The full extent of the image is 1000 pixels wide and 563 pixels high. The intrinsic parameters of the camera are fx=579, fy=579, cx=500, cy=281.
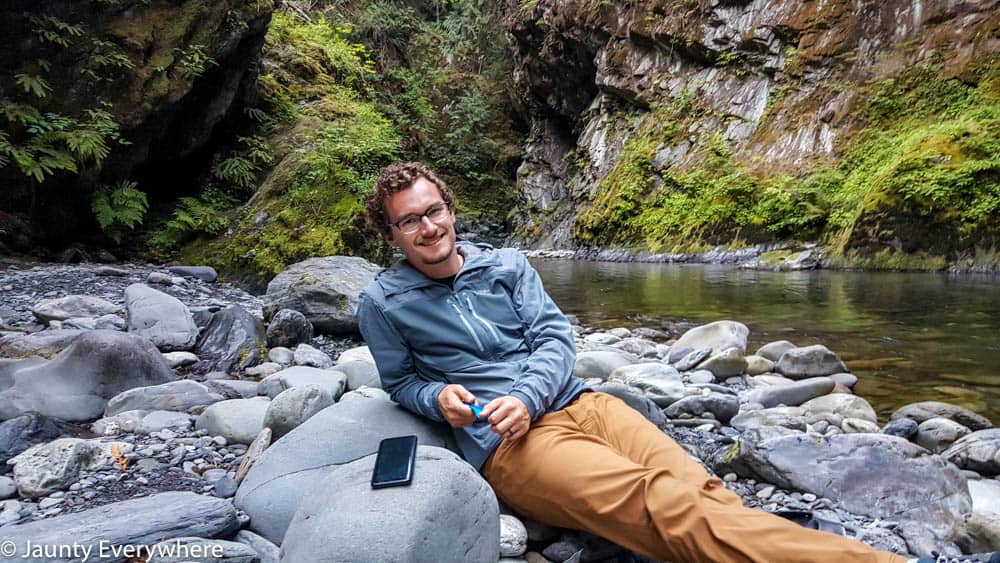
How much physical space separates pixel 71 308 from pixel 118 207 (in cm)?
440

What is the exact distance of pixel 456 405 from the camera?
206cm

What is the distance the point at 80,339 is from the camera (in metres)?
3.21

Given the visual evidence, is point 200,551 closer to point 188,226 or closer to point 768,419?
point 768,419

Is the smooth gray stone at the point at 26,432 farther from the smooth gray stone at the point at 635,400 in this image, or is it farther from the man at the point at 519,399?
the smooth gray stone at the point at 635,400

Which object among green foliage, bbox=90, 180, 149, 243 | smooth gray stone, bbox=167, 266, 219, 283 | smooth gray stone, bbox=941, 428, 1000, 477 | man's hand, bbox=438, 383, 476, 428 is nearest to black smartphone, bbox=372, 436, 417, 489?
man's hand, bbox=438, 383, 476, 428

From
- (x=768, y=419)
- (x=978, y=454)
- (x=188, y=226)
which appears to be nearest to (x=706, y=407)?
(x=768, y=419)

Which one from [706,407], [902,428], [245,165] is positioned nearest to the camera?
[902,428]

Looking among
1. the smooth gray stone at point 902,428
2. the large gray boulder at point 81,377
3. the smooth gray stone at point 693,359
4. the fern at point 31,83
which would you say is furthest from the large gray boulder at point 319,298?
the fern at point 31,83

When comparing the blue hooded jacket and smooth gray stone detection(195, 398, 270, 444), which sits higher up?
the blue hooded jacket

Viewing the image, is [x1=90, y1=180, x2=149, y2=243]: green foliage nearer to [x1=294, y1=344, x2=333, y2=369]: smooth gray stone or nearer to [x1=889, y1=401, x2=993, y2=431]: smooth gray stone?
[x1=294, y1=344, x2=333, y2=369]: smooth gray stone

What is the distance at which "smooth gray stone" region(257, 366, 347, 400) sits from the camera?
3.40m

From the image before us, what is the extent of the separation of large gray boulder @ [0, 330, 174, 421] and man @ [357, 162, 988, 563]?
181 cm

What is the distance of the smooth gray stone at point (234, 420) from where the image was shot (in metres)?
2.82

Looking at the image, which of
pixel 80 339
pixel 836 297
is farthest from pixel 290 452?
pixel 836 297
